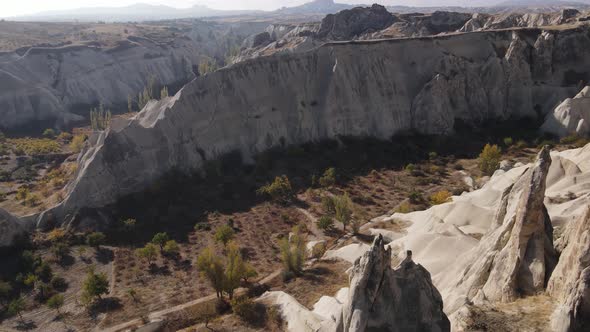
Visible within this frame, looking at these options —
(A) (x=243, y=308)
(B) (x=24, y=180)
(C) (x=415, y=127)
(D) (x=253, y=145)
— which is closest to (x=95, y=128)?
(B) (x=24, y=180)

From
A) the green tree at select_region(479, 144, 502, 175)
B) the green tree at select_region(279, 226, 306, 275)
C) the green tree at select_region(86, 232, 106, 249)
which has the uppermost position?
the green tree at select_region(479, 144, 502, 175)

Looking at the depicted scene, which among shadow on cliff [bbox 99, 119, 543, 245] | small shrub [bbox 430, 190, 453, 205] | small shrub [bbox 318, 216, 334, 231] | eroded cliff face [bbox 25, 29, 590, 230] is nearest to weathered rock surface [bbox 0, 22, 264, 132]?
eroded cliff face [bbox 25, 29, 590, 230]

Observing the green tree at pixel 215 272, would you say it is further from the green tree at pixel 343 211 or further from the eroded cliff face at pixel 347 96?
the eroded cliff face at pixel 347 96

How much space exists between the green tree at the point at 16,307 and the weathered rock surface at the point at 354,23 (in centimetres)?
10893

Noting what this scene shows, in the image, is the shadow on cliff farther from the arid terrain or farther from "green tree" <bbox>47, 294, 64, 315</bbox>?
"green tree" <bbox>47, 294, 64, 315</bbox>

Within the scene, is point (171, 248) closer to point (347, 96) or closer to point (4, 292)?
point (4, 292)

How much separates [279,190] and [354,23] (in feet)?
316

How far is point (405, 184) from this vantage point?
51.8 m

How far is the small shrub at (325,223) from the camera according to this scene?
138 ft

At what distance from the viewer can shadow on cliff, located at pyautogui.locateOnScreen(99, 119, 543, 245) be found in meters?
46.9

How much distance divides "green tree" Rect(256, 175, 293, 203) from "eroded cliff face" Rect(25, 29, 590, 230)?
861 centimetres

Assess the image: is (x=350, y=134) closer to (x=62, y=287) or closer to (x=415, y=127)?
(x=415, y=127)

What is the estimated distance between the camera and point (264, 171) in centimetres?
5556

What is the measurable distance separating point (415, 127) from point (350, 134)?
10.2 m
